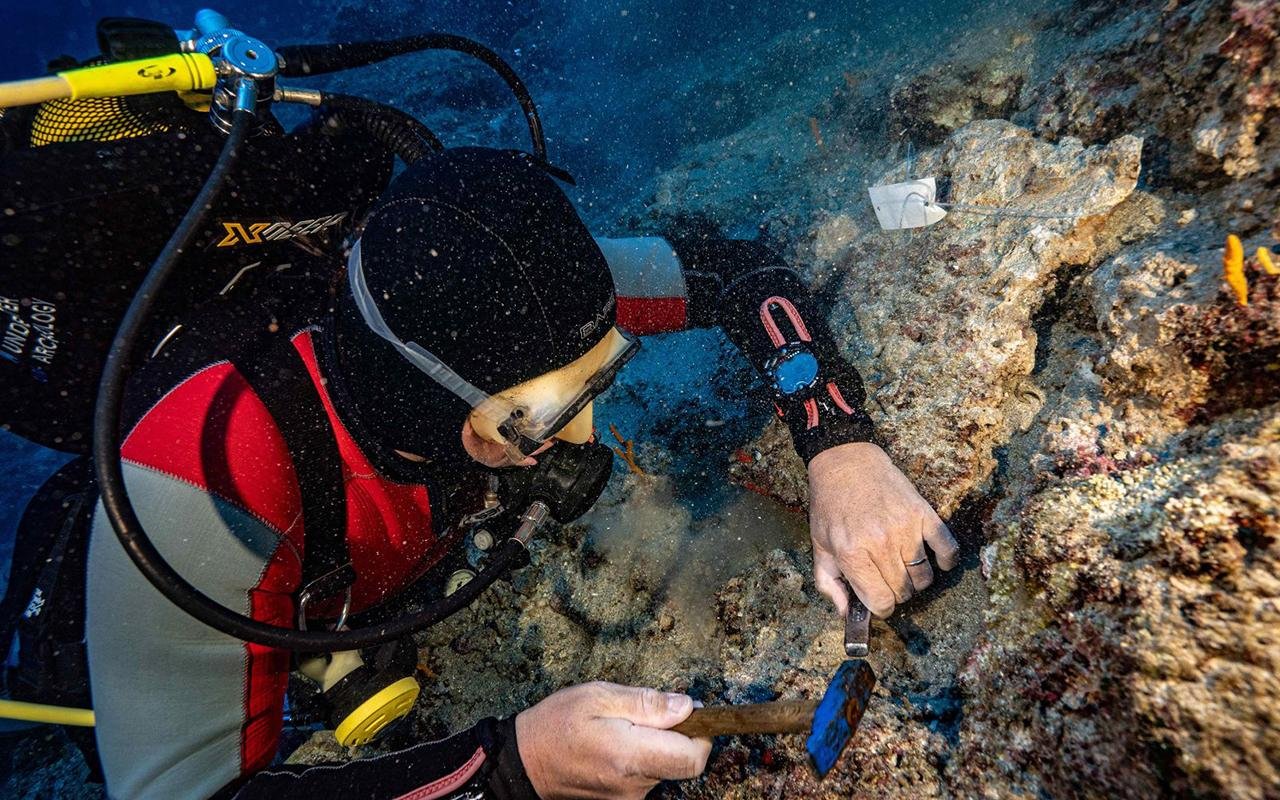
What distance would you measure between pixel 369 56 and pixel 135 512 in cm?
226

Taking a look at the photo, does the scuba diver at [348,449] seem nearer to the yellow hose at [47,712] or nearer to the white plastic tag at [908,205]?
the yellow hose at [47,712]

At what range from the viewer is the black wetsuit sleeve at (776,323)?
2.10 meters

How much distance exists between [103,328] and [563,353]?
1.83 m

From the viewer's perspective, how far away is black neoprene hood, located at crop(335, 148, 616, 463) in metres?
1.54

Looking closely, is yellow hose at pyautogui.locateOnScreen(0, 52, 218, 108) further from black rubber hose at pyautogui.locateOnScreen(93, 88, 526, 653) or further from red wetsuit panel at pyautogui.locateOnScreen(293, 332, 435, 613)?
red wetsuit panel at pyautogui.locateOnScreen(293, 332, 435, 613)

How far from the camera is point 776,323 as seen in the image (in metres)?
2.45

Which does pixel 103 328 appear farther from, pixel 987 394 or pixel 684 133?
pixel 684 133

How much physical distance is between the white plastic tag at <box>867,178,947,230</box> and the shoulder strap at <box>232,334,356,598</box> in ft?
8.77

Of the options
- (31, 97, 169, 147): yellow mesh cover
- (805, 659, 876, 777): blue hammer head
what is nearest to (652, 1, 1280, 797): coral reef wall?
(805, 659, 876, 777): blue hammer head

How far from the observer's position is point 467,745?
1.70 m

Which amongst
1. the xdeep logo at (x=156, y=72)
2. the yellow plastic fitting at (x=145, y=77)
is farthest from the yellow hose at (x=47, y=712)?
the xdeep logo at (x=156, y=72)

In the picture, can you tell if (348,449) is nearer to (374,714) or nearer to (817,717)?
(374,714)

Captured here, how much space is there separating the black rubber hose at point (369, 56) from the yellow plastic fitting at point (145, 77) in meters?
0.35

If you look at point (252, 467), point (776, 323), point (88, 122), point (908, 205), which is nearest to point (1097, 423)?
point (776, 323)
